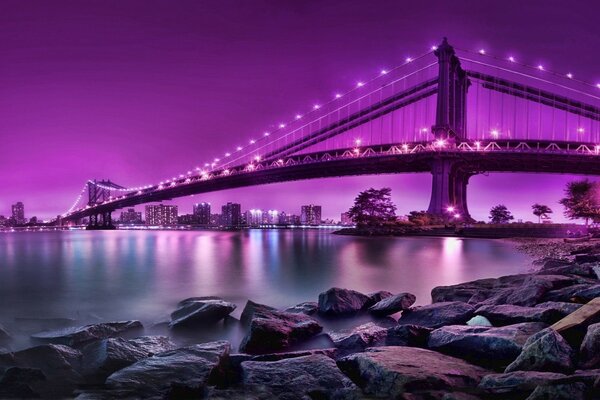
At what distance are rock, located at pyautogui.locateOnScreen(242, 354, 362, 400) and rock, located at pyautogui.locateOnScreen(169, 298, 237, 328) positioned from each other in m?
2.51

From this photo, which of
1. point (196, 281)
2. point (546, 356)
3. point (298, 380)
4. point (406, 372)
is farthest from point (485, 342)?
point (196, 281)

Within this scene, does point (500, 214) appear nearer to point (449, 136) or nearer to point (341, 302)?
point (449, 136)

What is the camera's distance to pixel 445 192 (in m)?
43.3

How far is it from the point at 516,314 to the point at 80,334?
5471mm

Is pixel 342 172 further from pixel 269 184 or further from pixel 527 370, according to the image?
pixel 527 370

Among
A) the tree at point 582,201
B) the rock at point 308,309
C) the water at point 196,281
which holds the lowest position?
the water at point 196,281

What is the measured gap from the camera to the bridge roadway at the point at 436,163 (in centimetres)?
4331

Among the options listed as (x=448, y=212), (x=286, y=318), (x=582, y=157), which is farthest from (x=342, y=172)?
(x=286, y=318)

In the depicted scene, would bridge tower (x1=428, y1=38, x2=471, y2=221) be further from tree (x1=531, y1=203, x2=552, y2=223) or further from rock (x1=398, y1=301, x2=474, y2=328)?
rock (x1=398, y1=301, x2=474, y2=328)

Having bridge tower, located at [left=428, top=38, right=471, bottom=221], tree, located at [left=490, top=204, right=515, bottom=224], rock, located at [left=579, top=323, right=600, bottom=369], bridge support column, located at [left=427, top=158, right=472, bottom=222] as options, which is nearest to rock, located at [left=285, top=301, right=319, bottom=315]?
rock, located at [left=579, top=323, right=600, bottom=369]

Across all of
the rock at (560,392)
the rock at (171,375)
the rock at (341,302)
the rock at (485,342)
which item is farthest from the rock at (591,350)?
the rock at (341,302)

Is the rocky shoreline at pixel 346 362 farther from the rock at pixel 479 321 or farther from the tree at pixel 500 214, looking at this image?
the tree at pixel 500 214

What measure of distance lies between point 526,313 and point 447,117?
4605 centimetres

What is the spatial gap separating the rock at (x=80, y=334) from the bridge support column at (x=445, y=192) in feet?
133
